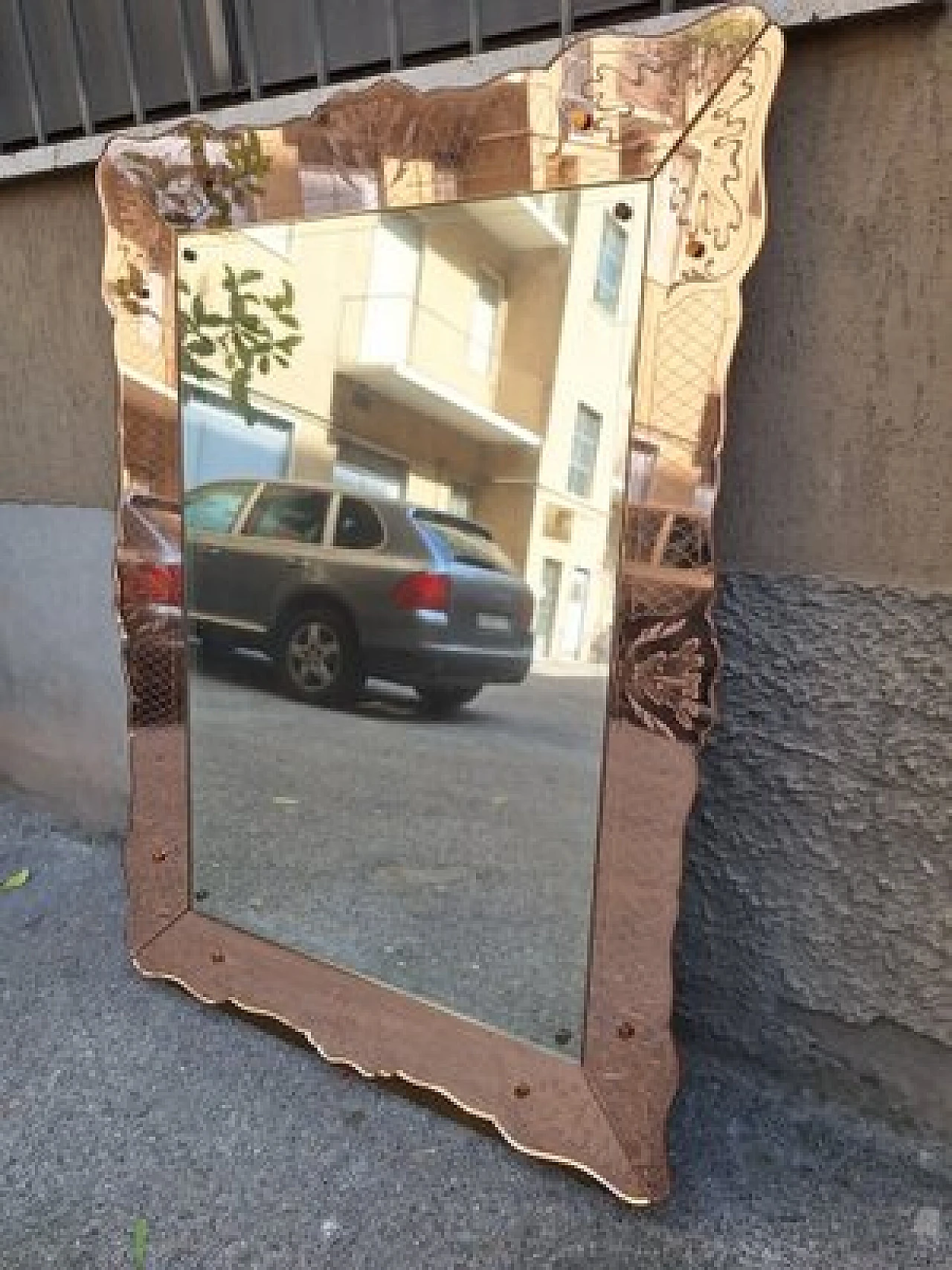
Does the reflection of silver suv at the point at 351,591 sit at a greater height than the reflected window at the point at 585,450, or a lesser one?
lesser

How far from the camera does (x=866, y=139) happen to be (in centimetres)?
134

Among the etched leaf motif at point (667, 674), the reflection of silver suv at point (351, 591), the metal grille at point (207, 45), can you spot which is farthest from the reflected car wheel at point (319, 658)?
the metal grille at point (207, 45)

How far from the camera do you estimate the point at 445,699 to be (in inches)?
62.8

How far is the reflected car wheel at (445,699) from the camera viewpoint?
→ 61.4 inches

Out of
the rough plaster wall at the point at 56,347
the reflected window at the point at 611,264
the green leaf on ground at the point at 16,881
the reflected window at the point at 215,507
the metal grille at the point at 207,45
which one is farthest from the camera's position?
the green leaf on ground at the point at 16,881

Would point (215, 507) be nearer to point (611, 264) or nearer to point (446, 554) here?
point (446, 554)

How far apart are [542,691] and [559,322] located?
1.97 ft

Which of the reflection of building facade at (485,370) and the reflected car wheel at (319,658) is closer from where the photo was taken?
the reflection of building facade at (485,370)

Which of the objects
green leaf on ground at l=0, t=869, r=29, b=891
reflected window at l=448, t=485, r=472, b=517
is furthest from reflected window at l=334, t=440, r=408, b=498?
green leaf on ground at l=0, t=869, r=29, b=891

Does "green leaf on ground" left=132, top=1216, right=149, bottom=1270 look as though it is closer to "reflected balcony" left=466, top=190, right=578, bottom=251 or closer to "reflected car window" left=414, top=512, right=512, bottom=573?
"reflected car window" left=414, top=512, right=512, bottom=573

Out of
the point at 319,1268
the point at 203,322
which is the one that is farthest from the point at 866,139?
the point at 319,1268

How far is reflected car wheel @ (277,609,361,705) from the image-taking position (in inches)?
67.3

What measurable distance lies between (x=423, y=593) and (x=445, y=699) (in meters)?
0.20

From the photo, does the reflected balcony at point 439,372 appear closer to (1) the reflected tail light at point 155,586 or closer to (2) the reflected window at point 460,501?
(2) the reflected window at point 460,501
